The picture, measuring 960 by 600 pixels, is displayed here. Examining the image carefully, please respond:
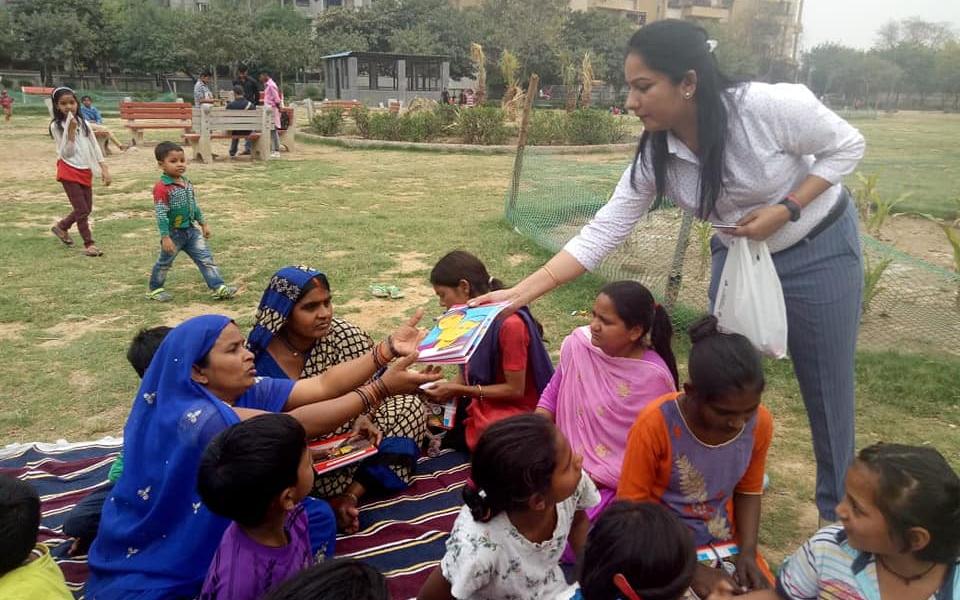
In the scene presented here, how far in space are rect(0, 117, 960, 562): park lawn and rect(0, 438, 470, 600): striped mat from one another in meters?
0.27

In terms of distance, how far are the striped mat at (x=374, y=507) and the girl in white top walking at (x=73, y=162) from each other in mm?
4062

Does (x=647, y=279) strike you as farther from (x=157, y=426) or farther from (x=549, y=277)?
(x=157, y=426)

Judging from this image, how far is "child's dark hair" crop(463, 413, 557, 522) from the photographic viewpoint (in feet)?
6.08

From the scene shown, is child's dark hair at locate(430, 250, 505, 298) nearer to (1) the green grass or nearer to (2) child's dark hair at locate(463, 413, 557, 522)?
(2) child's dark hair at locate(463, 413, 557, 522)

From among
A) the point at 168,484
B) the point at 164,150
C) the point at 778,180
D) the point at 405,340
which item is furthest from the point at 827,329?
Answer: the point at 164,150

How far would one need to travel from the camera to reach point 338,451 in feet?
9.16

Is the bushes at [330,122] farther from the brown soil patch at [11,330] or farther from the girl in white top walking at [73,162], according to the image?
the brown soil patch at [11,330]

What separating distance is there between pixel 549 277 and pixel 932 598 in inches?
60.5

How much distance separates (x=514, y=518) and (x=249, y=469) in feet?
2.47

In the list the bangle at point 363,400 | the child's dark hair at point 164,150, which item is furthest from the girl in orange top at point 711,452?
the child's dark hair at point 164,150

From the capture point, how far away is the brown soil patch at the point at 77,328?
4.80 metres

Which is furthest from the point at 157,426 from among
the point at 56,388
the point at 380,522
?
the point at 56,388

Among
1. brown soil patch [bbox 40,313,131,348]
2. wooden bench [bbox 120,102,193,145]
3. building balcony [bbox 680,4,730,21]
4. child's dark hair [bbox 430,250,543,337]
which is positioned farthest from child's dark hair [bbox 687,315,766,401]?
building balcony [bbox 680,4,730,21]

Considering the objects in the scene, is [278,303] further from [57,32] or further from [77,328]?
[57,32]
